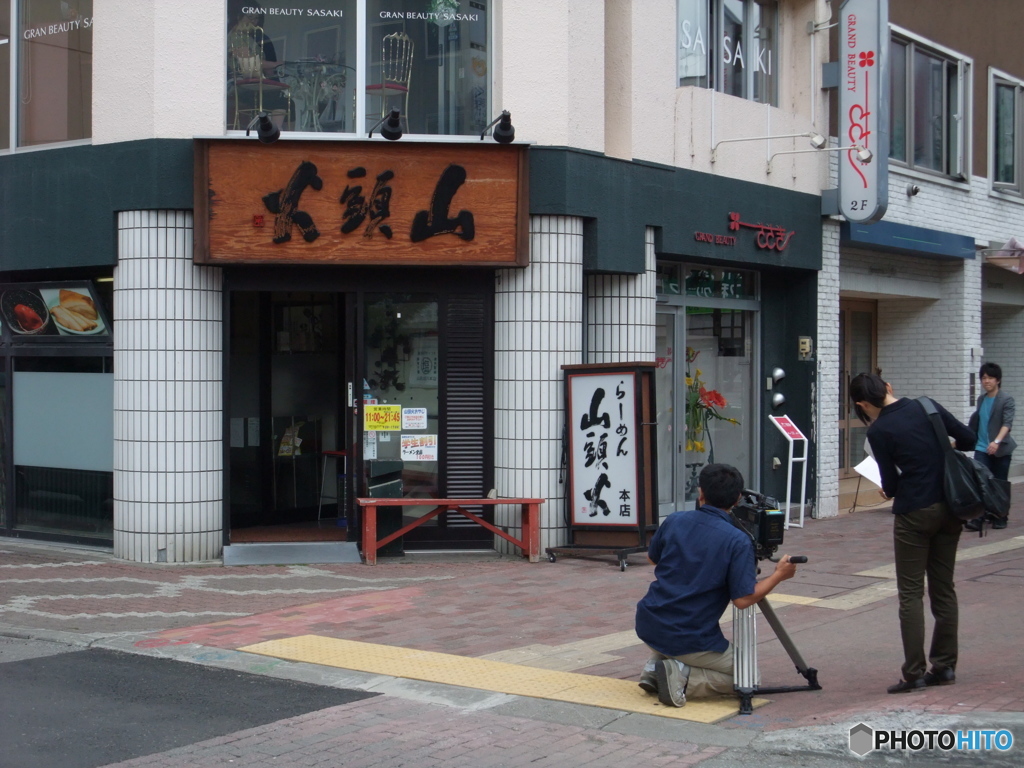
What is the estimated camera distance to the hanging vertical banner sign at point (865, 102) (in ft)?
46.4

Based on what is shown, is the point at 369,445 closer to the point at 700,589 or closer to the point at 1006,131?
the point at 700,589

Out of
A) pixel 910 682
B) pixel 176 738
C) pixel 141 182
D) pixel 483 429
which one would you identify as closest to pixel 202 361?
pixel 141 182

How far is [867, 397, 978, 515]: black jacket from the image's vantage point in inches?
262

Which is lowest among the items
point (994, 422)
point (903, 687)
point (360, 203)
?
point (903, 687)

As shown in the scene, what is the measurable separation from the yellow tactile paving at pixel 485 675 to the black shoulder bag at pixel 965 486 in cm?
154

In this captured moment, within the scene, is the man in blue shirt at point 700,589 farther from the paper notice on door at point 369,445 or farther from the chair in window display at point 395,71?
the chair in window display at point 395,71

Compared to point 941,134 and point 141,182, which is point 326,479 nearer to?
point 141,182

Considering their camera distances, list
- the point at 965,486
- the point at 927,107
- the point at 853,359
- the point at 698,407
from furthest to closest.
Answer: the point at 853,359
the point at 927,107
the point at 698,407
the point at 965,486

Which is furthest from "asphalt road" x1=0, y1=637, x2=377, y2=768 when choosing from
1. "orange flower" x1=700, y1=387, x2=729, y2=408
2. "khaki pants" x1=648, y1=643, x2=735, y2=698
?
"orange flower" x1=700, y1=387, x2=729, y2=408

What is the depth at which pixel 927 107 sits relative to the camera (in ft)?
57.2

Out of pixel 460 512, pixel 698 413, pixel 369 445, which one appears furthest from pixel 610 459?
pixel 698 413

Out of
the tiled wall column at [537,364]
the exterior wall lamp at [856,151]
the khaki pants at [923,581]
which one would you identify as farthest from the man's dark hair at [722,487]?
the exterior wall lamp at [856,151]

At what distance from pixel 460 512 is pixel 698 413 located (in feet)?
13.2

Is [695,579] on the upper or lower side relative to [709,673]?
upper
